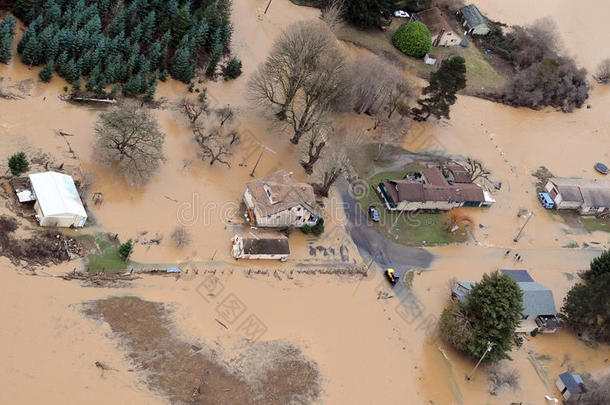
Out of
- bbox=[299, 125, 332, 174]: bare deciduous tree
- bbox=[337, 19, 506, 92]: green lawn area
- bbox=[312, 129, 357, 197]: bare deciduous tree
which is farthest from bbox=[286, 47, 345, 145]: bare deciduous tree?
bbox=[337, 19, 506, 92]: green lawn area

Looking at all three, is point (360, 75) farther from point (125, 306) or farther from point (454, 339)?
point (125, 306)

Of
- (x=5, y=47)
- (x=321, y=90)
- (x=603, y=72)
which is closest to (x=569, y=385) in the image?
(x=321, y=90)

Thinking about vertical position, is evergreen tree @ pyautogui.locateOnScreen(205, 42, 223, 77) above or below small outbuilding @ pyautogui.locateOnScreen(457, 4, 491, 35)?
below

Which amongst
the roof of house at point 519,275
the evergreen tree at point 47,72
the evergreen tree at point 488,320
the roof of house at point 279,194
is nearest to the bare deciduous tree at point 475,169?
the roof of house at point 519,275

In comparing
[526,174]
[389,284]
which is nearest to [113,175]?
[389,284]

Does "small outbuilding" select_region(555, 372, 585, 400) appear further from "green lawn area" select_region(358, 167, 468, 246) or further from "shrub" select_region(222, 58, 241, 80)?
"shrub" select_region(222, 58, 241, 80)
